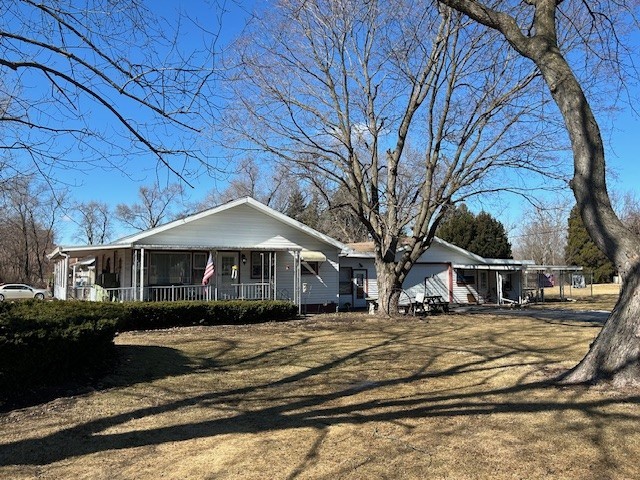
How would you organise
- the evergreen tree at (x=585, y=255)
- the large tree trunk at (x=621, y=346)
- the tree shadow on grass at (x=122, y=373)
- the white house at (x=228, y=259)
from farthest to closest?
the evergreen tree at (x=585, y=255), the white house at (x=228, y=259), the tree shadow on grass at (x=122, y=373), the large tree trunk at (x=621, y=346)

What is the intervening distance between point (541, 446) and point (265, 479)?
8.33 feet

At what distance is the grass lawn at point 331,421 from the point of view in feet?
14.4

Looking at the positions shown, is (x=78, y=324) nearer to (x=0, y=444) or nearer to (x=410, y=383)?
(x=0, y=444)

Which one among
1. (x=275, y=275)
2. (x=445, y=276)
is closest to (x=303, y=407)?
(x=275, y=275)

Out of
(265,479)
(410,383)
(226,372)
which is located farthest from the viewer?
(226,372)

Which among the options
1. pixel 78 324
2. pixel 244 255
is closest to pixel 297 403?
pixel 78 324

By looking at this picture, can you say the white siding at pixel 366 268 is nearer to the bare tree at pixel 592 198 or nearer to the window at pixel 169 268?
the window at pixel 169 268

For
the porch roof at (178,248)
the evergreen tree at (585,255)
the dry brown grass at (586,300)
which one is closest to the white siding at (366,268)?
the porch roof at (178,248)

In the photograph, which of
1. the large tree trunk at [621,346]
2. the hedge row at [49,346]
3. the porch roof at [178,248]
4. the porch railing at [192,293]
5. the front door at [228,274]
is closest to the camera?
the large tree trunk at [621,346]

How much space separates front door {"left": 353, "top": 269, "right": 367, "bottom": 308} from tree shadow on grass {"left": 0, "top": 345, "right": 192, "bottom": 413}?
15.1 meters

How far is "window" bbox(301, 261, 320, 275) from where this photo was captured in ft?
74.7

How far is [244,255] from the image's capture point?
71.3 feet

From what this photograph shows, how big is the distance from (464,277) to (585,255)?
33974 mm

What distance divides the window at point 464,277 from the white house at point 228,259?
9.16 m
